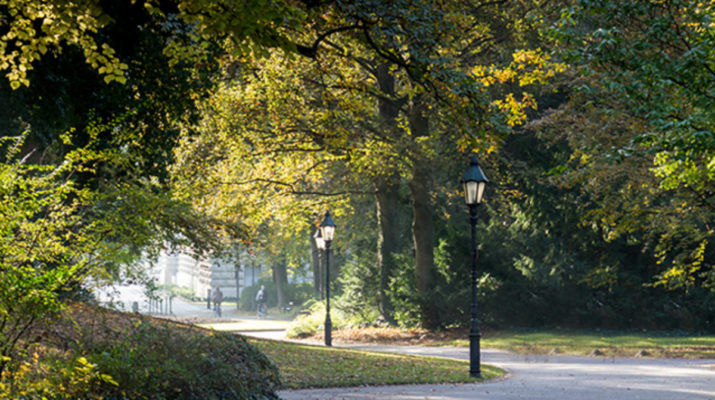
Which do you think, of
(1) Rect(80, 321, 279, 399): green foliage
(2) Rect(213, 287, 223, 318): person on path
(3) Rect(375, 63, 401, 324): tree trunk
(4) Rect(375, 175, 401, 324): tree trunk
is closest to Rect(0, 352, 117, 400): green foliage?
(1) Rect(80, 321, 279, 399): green foliage

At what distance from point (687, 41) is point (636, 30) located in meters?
3.42

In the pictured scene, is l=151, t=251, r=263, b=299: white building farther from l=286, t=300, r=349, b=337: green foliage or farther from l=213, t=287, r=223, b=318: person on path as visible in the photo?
l=286, t=300, r=349, b=337: green foliage

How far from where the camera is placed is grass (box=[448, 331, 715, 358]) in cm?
1911

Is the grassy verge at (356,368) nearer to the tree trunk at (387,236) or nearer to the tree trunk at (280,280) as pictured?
the tree trunk at (387,236)

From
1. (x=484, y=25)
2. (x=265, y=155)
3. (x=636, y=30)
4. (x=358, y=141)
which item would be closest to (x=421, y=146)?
(x=358, y=141)

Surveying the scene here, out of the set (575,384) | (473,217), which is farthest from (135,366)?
(473,217)

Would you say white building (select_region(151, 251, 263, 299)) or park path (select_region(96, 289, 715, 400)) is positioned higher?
white building (select_region(151, 251, 263, 299))

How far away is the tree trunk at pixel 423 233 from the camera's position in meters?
23.3

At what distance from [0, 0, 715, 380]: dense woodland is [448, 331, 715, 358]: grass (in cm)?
145

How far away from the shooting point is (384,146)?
21.3 metres

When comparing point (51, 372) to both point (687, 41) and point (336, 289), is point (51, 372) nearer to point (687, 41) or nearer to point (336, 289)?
point (687, 41)

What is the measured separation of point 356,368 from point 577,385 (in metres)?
4.05

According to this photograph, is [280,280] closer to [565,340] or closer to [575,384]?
[565,340]

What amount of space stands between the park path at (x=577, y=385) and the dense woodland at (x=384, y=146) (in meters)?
2.79
